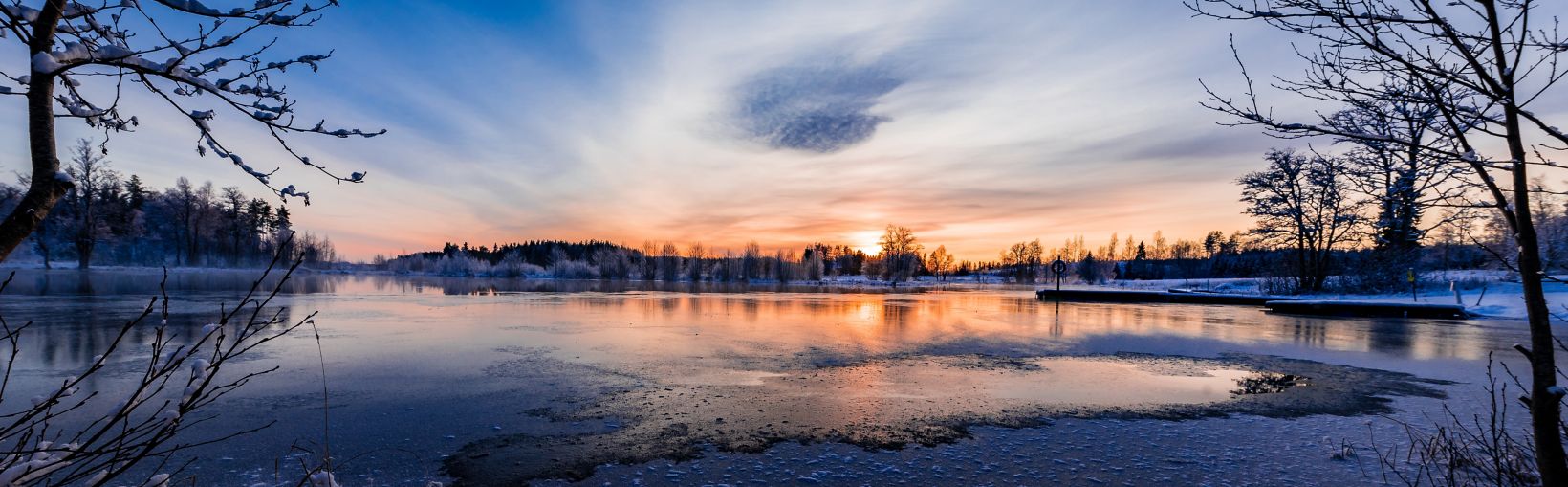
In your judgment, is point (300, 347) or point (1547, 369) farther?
point (300, 347)

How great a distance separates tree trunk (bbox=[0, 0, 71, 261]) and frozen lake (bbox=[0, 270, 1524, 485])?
3.32m

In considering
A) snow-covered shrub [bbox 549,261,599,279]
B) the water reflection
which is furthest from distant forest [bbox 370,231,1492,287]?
the water reflection

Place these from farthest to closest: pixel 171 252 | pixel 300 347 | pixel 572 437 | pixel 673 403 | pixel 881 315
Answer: pixel 171 252 < pixel 881 315 < pixel 300 347 < pixel 673 403 < pixel 572 437

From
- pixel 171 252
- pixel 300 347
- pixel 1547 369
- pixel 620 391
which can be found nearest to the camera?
pixel 1547 369

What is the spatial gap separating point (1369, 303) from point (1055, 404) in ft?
A: 70.5

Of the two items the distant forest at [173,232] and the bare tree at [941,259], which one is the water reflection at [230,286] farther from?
the bare tree at [941,259]

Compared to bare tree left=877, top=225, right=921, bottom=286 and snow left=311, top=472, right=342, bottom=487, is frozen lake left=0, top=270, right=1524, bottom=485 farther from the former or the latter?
bare tree left=877, top=225, right=921, bottom=286

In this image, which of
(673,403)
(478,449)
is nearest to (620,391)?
(673,403)

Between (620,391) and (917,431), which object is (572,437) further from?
(917,431)

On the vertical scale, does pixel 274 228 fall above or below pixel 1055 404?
above

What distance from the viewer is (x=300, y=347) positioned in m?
11.0

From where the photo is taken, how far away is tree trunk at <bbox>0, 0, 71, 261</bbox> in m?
2.05

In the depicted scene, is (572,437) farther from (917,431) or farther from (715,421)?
(917,431)

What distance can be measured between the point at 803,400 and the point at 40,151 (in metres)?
6.46
